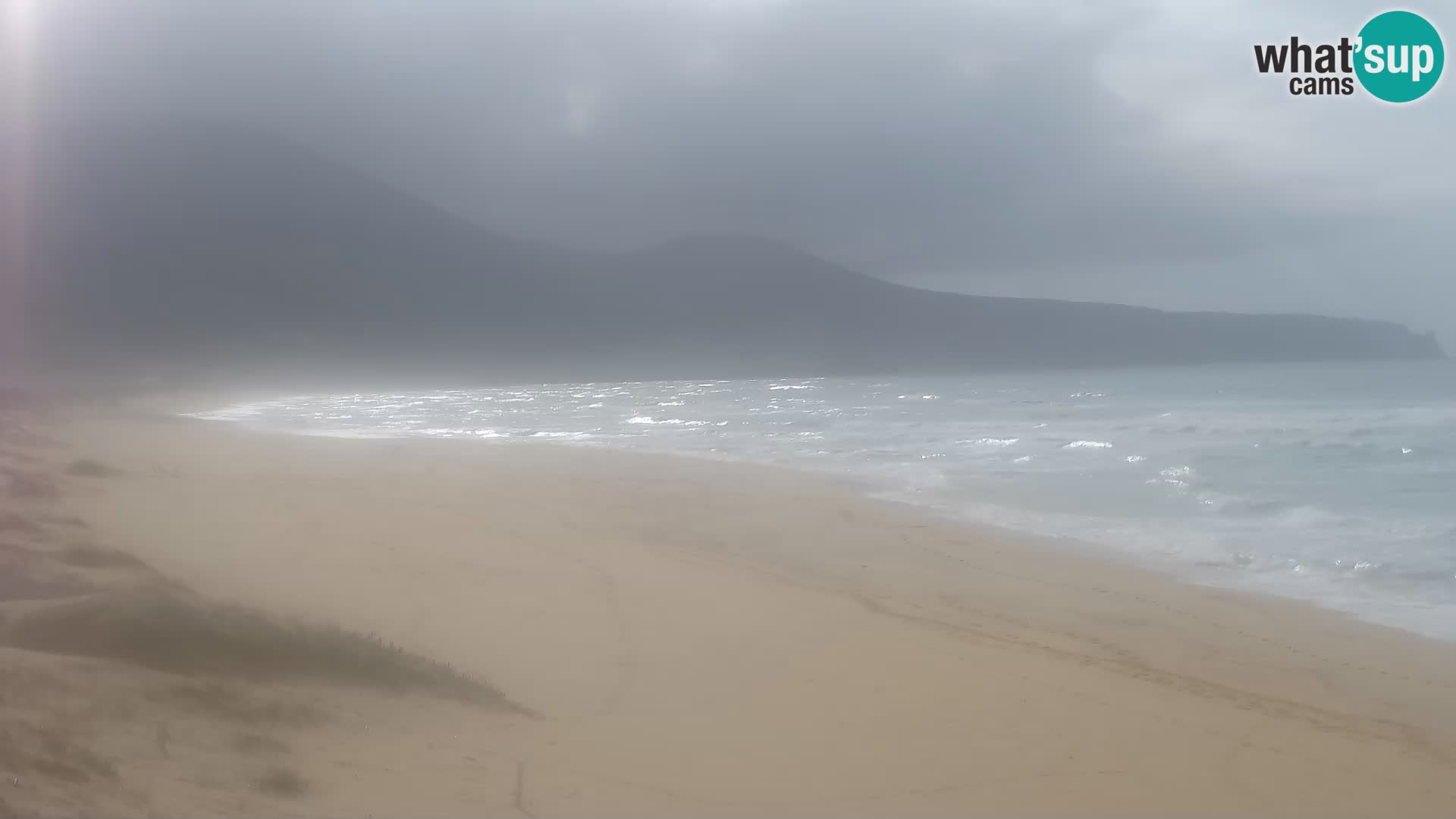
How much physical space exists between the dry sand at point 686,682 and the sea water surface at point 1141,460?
1.53 m

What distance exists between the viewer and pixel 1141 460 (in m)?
18.4

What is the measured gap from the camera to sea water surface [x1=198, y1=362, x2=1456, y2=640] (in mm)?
9758

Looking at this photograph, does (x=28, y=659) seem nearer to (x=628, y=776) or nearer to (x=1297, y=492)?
(x=628, y=776)

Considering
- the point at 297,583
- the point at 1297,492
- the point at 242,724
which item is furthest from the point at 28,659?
the point at 1297,492

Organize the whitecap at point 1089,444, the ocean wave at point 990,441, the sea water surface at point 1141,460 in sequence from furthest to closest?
the ocean wave at point 990,441
the whitecap at point 1089,444
the sea water surface at point 1141,460

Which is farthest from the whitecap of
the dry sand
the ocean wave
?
the dry sand

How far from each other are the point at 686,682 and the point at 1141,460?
1520 cm

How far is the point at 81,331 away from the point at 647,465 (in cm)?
8212

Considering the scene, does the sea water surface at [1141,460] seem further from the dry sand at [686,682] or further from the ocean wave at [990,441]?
the dry sand at [686,682]

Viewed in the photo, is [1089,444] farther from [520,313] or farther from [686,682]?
[520,313]

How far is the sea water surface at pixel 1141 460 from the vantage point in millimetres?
9758

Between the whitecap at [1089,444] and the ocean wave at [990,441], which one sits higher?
the ocean wave at [990,441]

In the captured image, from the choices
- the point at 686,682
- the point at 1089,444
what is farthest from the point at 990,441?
the point at 686,682

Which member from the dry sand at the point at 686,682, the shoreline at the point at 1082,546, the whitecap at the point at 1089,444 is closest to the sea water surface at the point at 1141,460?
the shoreline at the point at 1082,546
